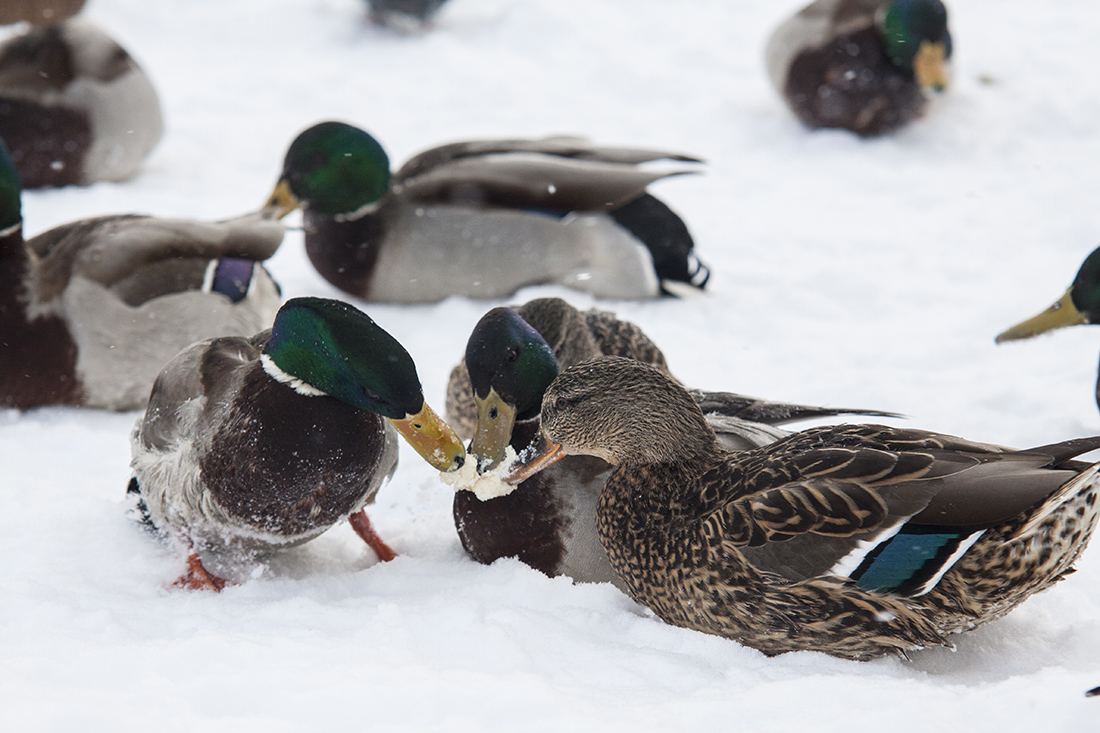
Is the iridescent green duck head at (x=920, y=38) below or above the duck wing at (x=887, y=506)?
above

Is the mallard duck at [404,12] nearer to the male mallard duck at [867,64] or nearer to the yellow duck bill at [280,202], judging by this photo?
the male mallard duck at [867,64]

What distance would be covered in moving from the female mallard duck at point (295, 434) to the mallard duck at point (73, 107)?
3.57m

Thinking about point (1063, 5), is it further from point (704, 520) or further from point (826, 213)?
point (704, 520)

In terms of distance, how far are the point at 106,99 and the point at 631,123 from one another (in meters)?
3.18

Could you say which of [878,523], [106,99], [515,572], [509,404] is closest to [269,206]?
[106,99]

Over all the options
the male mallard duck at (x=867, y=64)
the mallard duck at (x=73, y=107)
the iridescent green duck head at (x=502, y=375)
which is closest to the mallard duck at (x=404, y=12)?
the mallard duck at (x=73, y=107)

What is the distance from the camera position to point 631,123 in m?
7.04

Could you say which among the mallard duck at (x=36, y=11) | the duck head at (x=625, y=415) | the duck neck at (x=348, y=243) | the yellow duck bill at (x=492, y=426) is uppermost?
the duck head at (x=625, y=415)

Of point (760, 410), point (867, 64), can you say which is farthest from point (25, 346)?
point (867, 64)

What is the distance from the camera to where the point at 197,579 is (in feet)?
8.47

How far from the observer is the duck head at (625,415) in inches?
96.3

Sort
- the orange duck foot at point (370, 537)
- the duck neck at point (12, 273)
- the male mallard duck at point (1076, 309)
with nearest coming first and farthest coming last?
1. the orange duck foot at point (370, 537)
2. the male mallard duck at point (1076, 309)
3. the duck neck at point (12, 273)

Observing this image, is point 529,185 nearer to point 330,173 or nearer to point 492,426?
point 330,173

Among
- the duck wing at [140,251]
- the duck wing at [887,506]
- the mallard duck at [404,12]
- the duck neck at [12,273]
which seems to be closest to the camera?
the duck wing at [887,506]
